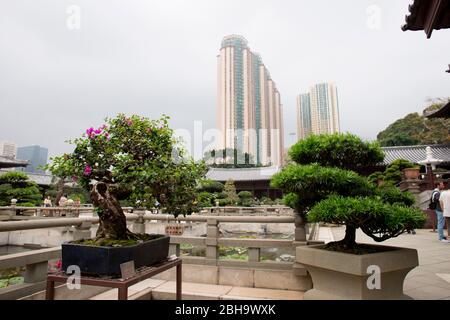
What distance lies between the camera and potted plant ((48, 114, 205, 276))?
219 cm

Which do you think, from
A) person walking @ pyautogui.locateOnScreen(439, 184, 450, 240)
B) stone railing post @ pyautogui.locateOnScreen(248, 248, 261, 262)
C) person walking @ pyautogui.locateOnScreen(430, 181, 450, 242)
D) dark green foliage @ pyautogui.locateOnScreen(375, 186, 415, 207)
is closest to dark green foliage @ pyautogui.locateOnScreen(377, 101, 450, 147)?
person walking @ pyautogui.locateOnScreen(430, 181, 450, 242)

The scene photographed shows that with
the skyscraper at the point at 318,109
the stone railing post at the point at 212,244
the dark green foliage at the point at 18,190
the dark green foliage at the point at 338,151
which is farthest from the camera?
the skyscraper at the point at 318,109

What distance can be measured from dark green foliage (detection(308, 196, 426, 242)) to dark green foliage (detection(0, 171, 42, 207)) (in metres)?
18.2

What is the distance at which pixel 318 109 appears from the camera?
4653cm

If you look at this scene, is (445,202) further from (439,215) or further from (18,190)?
(18,190)

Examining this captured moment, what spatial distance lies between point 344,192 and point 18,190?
18.9m

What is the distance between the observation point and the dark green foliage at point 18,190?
53.2ft

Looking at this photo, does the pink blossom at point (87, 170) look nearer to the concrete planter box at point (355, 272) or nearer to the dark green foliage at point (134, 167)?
the dark green foliage at point (134, 167)

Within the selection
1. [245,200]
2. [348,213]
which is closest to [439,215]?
[348,213]

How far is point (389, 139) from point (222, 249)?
31726mm

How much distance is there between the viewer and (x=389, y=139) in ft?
113

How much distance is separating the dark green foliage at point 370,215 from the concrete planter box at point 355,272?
11.2 inches

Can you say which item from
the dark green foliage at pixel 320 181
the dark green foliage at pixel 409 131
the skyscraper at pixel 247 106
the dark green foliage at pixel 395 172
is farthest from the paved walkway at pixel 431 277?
the skyscraper at pixel 247 106

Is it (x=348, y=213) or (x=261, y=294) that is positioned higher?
(x=348, y=213)
